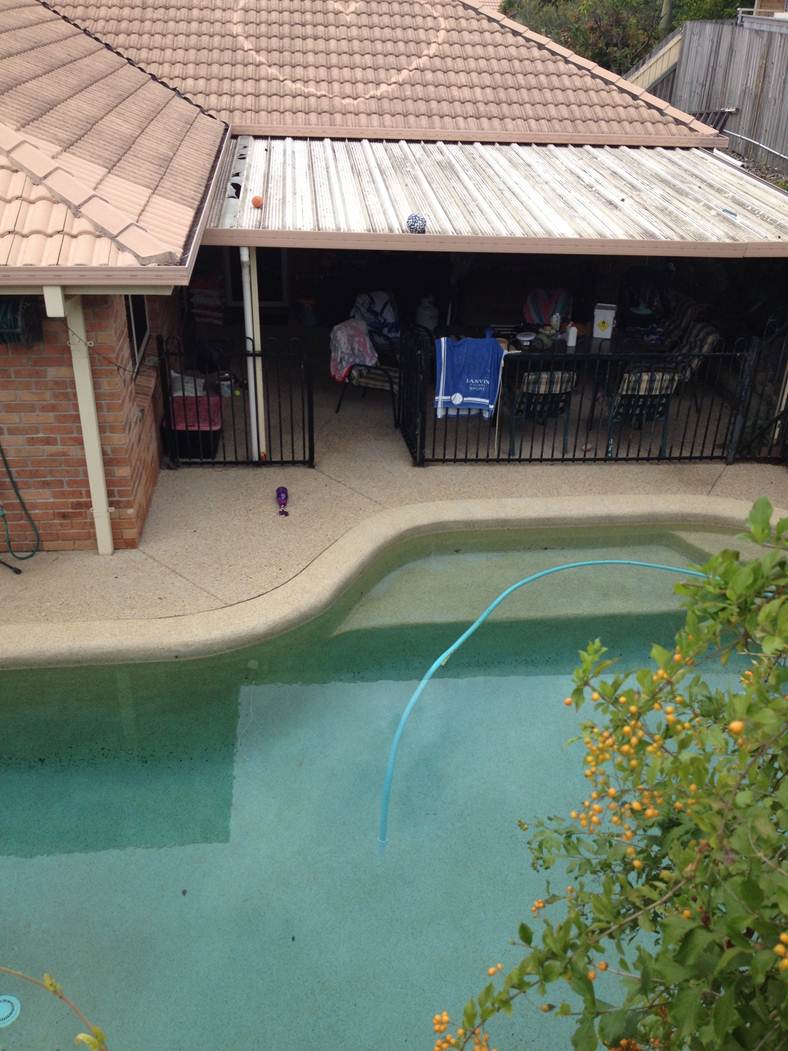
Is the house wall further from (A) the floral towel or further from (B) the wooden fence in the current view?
(B) the wooden fence

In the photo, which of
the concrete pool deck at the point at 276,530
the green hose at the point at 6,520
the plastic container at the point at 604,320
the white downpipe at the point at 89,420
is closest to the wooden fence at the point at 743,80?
the plastic container at the point at 604,320

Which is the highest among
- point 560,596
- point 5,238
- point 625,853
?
point 5,238

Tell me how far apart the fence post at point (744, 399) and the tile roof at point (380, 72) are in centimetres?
398

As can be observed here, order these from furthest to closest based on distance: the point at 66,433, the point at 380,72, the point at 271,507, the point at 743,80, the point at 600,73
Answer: the point at 743,80 → the point at 600,73 → the point at 380,72 → the point at 271,507 → the point at 66,433

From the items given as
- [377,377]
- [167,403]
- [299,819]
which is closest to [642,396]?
[377,377]

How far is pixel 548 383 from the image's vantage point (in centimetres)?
981

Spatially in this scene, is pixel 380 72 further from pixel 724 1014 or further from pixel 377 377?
pixel 724 1014

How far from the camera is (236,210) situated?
8.78 metres

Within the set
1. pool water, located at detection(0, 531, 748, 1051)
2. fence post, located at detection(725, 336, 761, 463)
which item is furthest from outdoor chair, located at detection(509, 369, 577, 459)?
pool water, located at detection(0, 531, 748, 1051)

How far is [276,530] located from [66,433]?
187 centimetres

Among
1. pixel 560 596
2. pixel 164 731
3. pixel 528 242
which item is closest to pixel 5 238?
pixel 164 731

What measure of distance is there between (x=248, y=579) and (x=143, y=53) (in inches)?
319

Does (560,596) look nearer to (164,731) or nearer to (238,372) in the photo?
(164,731)

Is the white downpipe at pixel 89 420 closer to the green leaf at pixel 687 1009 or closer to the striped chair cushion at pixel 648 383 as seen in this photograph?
the striped chair cushion at pixel 648 383
